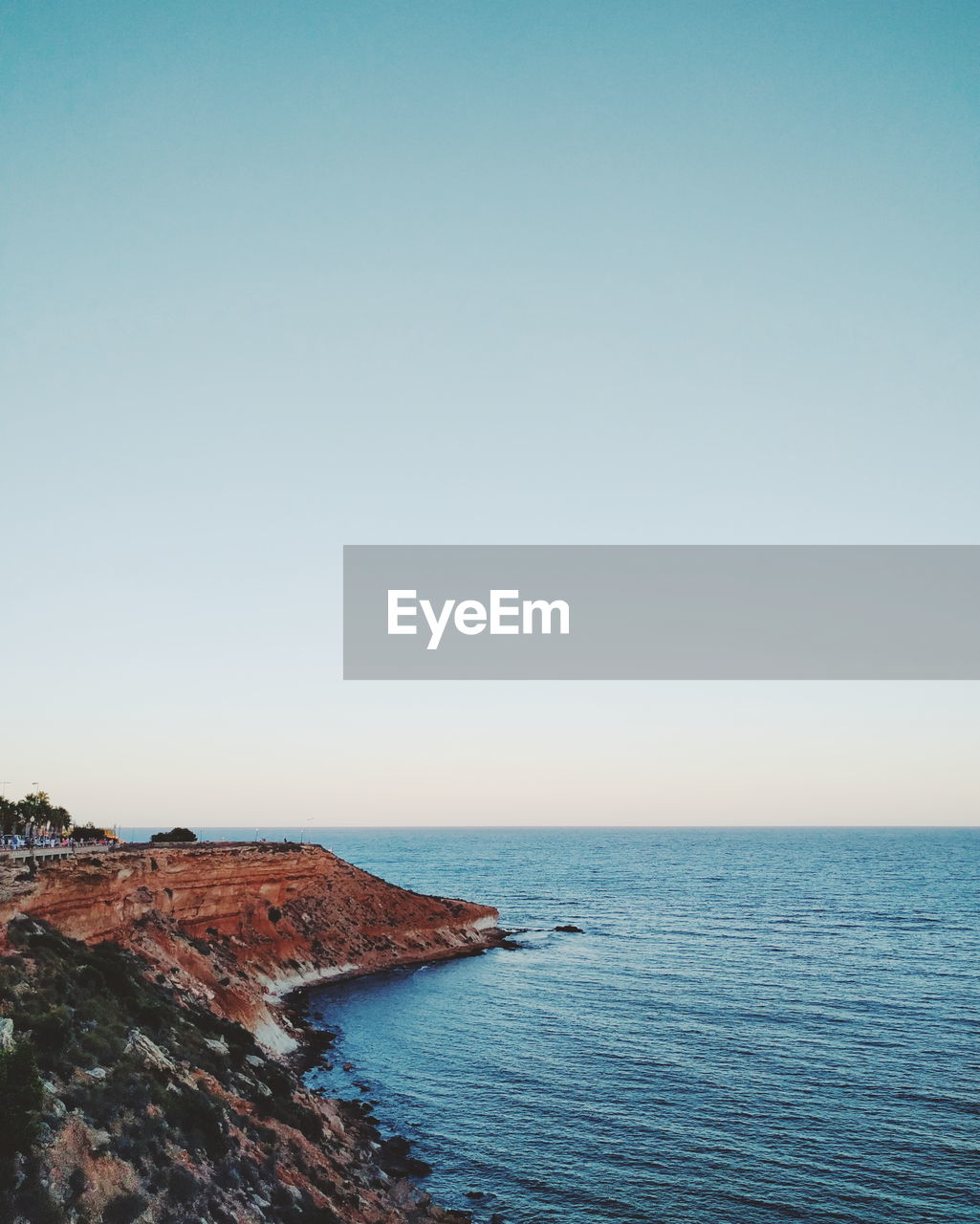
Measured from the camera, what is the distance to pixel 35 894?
43875 millimetres

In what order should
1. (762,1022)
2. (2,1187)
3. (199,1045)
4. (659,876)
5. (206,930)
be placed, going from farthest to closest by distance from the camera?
(659,876)
(206,930)
(762,1022)
(199,1045)
(2,1187)

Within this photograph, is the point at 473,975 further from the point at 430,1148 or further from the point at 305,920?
the point at 430,1148

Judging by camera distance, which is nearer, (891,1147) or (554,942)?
(891,1147)

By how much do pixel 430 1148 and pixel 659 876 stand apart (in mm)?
157357

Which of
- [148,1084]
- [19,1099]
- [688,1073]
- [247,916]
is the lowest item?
[688,1073]

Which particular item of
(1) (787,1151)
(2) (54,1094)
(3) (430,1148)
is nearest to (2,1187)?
(2) (54,1094)

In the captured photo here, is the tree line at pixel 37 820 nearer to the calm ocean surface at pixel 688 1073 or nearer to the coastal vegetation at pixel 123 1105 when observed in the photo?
the calm ocean surface at pixel 688 1073

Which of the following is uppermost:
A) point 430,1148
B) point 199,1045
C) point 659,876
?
point 199,1045

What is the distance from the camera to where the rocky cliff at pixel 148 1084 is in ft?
75.7

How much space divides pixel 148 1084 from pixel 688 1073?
34.9m

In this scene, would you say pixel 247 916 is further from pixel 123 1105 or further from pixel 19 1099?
pixel 19 1099

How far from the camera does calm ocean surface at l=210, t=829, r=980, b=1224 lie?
36438mm

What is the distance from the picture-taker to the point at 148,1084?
1140 inches

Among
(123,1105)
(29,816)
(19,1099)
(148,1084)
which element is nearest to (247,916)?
(29,816)
